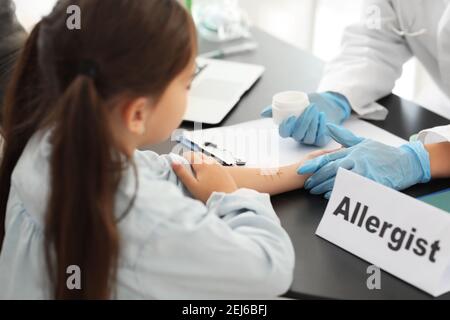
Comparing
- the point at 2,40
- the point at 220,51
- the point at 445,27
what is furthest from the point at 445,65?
the point at 2,40

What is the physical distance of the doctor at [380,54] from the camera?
1345 mm

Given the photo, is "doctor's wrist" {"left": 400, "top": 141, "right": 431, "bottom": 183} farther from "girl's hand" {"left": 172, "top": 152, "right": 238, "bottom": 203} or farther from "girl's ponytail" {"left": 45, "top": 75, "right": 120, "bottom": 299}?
"girl's ponytail" {"left": 45, "top": 75, "right": 120, "bottom": 299}

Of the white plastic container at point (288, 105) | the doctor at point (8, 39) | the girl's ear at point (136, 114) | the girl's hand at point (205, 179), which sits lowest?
the girl's hand at point (205, 179)

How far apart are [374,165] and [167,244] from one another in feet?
1.50

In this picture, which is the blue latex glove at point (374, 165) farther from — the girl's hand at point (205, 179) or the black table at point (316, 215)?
Answer: the girl's hand at point (205, 179)

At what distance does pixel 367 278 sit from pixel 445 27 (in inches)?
29.5

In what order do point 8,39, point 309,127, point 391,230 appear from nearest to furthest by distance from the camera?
point 391,230
point 309,127
point 8,39

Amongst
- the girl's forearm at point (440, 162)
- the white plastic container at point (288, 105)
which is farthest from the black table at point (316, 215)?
the white plastic container at point (288, 105)

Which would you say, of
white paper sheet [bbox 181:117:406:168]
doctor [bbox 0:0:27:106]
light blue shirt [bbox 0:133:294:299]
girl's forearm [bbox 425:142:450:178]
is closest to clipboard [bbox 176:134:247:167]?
white paper sheet [bbox 181:117:406:168]

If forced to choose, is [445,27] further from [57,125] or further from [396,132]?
[57,125]

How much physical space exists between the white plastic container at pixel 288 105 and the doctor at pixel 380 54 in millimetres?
86

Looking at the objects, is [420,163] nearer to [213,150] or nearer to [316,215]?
[316,215]

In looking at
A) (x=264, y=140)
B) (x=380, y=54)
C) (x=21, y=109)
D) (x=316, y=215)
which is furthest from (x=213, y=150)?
(x=380, y=54)

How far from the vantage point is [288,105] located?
120 cm
